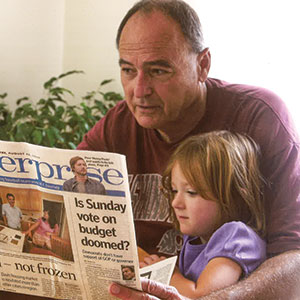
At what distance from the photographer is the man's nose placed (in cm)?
125

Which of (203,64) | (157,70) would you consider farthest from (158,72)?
(203,64)

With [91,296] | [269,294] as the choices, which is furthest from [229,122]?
[91,296]

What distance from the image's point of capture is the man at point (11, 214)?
3.71 feet

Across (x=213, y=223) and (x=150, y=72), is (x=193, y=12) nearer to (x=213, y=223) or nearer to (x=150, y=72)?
(x=150, y=72)

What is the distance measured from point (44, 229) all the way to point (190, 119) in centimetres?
42

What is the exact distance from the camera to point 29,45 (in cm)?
181

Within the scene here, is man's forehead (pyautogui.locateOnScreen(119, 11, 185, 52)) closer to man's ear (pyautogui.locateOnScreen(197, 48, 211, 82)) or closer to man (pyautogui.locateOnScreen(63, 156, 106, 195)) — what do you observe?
man's ear (pyautogui.locateOnScreen(197, 48, 211, 82))

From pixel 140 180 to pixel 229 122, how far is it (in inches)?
10.7

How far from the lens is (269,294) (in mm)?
1145

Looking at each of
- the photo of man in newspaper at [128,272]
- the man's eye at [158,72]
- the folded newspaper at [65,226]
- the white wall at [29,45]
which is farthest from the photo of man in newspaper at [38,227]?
the white wall at [29,45]

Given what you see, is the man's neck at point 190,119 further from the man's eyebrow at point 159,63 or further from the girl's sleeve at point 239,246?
the girl's sleeve at point 239,246

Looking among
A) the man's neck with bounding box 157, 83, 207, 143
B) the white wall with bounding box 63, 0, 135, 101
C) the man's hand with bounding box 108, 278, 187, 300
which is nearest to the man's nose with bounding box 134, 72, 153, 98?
the man's neck with bounding box 157, 83, 207, 143

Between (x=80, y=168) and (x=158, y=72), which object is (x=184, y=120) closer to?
(x=158, y=72)

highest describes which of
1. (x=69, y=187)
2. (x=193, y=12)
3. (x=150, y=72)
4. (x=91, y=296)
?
(x=193, y=12)
